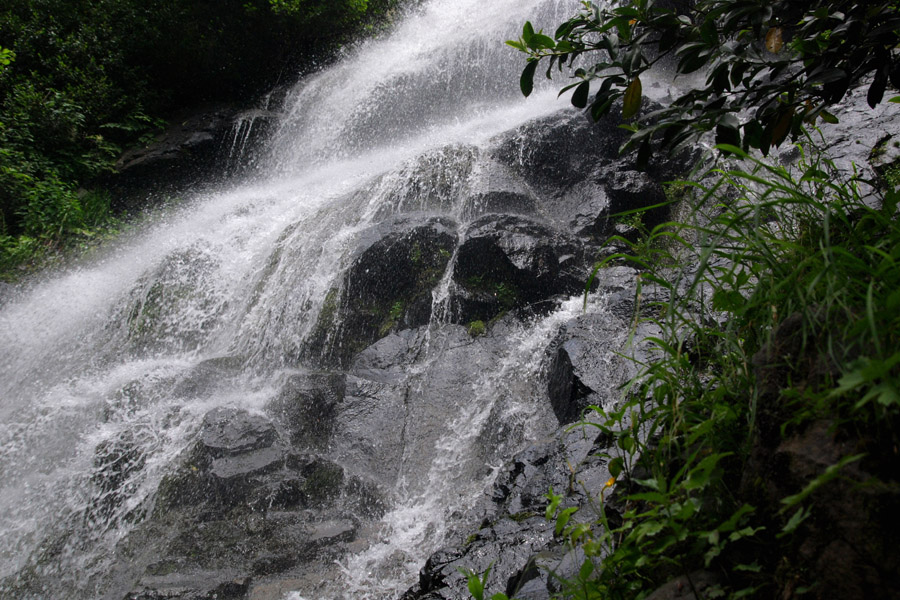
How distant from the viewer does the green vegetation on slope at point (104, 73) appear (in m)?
10.4

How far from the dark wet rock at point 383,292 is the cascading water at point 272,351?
156mm

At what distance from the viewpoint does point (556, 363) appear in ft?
17.8

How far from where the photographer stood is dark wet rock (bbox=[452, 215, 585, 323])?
269 inches

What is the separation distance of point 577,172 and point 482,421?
459 cm

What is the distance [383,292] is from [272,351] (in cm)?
173

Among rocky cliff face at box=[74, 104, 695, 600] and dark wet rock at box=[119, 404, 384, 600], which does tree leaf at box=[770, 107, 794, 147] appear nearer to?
rocky cliff face at box=[74, 104, 695, 600]

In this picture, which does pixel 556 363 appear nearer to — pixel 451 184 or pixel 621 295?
pixel 621 295

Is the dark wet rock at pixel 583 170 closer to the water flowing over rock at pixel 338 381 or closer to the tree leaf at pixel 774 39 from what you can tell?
the water flowing over rock at pixel 338 381

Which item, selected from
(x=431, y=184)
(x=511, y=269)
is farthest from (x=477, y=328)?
(x=431, y=184)

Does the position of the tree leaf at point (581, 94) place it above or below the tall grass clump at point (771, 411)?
above

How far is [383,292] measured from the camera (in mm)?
7180

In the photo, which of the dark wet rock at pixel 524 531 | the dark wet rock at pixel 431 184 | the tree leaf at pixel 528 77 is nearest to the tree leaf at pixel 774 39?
the tree leaf at pixel 528 77

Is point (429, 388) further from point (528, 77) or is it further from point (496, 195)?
point (528, 77)

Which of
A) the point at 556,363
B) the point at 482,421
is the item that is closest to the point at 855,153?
the point at 556,363
